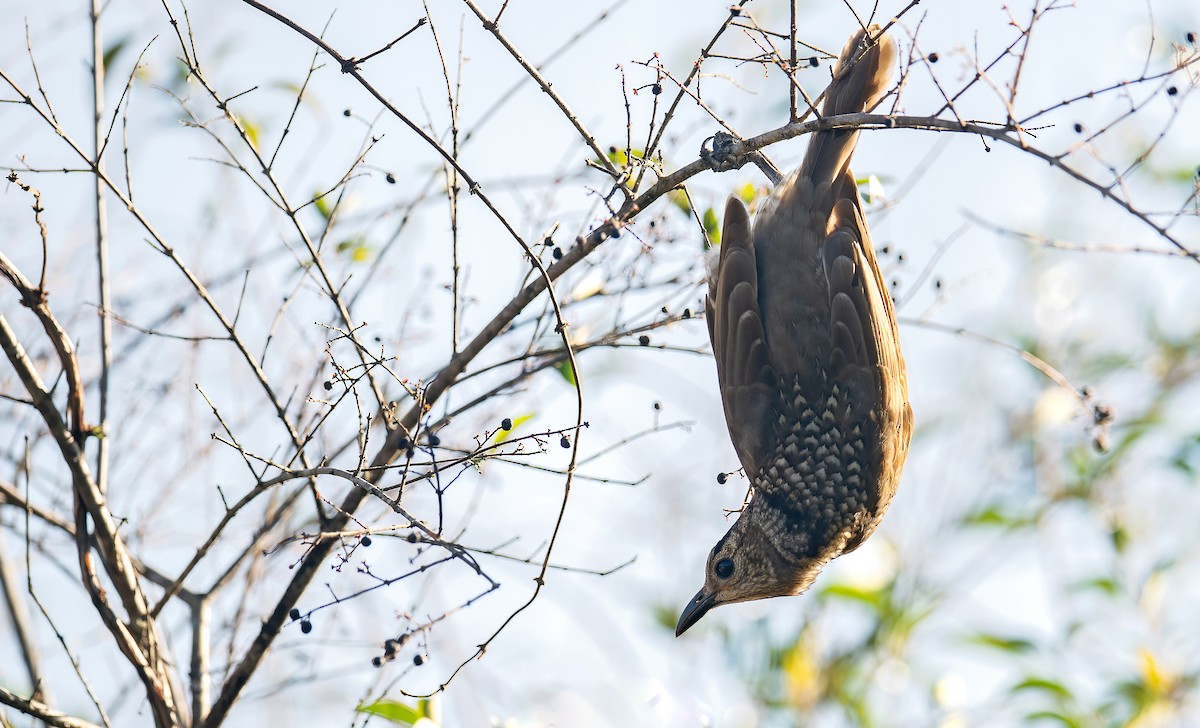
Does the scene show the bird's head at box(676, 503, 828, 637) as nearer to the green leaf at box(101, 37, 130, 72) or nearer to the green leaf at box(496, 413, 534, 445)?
the green leaf at box(496, 413, 534, 445)

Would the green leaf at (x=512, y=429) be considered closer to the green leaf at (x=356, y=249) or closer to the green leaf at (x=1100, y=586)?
the green leaf at (x=356, y=249)

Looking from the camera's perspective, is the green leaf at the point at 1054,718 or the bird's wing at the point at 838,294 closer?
the bird's wing at the point at 838,294

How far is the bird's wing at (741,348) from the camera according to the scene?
4070mm

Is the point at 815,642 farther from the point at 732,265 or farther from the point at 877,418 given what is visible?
the point at 732,265

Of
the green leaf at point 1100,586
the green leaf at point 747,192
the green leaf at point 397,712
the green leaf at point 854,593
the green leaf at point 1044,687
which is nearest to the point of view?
the green leaf at point 397,712

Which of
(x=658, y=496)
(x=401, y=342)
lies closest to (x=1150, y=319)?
(x=658, y=496)

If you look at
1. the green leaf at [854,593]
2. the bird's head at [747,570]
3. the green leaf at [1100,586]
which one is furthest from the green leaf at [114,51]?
the green leaf at [1100,586]

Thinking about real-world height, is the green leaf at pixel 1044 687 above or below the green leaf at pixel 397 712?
above

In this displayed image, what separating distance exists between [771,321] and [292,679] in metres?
2.02

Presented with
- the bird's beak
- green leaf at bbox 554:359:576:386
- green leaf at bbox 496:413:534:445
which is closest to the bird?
the bird's beak

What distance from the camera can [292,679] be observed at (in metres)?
3.43

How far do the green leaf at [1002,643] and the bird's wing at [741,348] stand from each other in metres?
1.99

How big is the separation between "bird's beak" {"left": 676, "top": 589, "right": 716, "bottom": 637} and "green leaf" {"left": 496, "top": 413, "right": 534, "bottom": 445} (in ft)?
5.21

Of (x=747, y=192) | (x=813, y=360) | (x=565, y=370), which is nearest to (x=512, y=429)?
(x=565, y=370)
